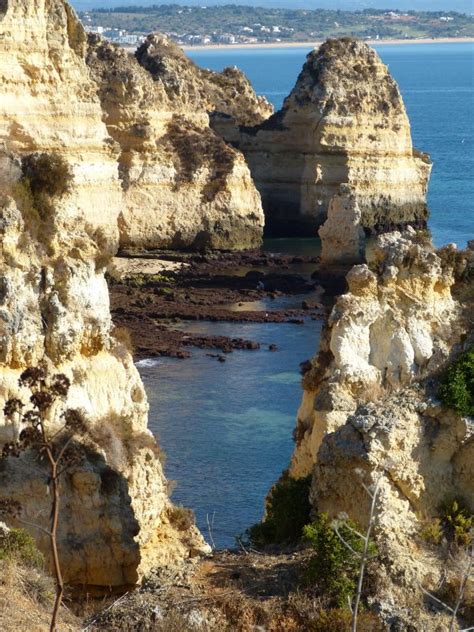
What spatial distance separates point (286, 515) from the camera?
Answer: 23766mm

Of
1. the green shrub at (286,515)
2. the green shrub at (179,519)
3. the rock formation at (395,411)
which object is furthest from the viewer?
the green shrub at (179,519)

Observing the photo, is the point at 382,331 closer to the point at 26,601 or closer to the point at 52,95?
the point at 26,601

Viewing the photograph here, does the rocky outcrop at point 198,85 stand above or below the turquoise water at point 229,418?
above

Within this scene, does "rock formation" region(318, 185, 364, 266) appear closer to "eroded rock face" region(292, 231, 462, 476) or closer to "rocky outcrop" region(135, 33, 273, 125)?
"rocky outcrop" region(135, 33, 273, 125)

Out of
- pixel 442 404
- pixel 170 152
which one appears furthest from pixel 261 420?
pixel 170 152

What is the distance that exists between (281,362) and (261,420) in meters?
8.59

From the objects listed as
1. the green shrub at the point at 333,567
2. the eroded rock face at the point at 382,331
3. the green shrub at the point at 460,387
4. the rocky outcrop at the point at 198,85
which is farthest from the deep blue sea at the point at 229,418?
the rocky outcrop at the point at 198,85

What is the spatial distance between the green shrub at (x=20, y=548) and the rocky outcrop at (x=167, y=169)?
2020 inches

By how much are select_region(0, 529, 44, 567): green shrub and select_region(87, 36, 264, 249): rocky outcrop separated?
168 ft

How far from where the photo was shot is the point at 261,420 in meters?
42.7

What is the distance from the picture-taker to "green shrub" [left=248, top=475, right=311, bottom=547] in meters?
23.6

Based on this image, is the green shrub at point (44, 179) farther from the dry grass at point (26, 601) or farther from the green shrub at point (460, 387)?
the dry grass at point (26, 601)

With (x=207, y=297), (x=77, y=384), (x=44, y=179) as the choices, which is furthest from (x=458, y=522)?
(x=207, y=297)

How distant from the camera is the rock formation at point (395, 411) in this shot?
2156 cm
